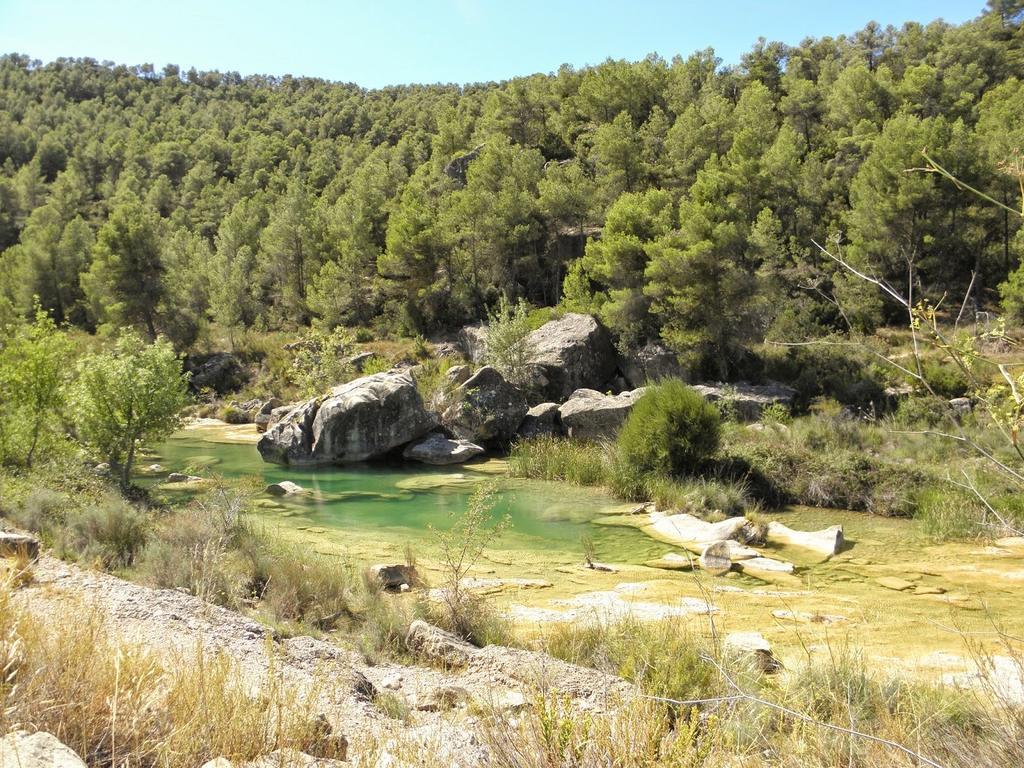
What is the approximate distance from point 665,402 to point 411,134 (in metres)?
65.7

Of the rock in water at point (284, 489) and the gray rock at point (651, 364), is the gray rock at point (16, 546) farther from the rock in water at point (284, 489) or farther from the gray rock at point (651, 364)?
the gray rock at point (651, 364)

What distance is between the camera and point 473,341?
3512cm

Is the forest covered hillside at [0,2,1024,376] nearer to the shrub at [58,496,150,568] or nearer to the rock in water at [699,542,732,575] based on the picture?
the rock in water at [699,542,732,575]

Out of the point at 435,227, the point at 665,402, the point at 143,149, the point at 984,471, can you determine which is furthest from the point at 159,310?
the point at 143,149

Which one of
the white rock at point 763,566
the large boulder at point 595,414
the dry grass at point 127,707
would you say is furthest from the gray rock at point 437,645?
the large boulder at point 595,414

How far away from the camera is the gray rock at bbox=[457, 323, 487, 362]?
3303cm

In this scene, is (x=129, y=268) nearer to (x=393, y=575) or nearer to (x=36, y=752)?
(x=393, y=575)

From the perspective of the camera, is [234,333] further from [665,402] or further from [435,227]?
[665,402]

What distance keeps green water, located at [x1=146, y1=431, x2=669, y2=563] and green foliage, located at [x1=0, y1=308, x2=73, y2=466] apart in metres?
3.64

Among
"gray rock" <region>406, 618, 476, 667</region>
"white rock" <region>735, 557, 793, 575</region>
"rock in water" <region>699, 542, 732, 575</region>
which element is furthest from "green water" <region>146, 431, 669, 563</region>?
"gray rock" <region>406, 618, 476, 667</region>

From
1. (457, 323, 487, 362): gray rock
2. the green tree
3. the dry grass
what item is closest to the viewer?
the dry grass

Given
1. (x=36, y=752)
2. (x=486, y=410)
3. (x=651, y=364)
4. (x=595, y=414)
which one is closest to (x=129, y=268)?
(x=486, y=410)

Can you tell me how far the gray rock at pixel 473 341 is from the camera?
33.0m

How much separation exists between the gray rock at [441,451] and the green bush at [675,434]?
25.6 feet
